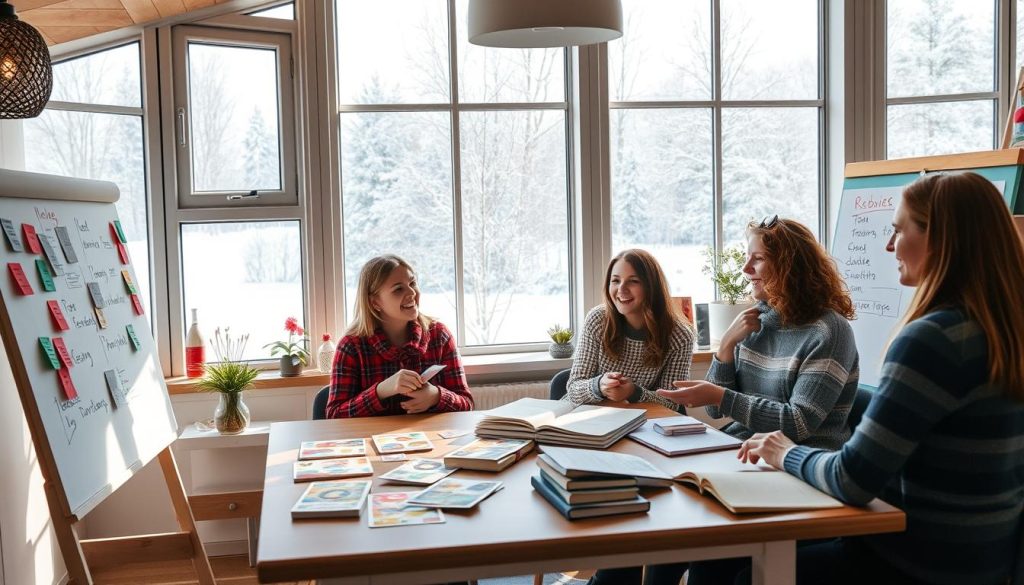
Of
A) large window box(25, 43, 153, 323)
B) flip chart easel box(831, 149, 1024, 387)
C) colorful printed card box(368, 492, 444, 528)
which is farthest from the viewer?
large window box(25, 43, 153, 323)

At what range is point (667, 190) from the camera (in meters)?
4.58

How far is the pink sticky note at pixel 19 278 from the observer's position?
96.2 inches

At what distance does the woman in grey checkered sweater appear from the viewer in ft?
10.7

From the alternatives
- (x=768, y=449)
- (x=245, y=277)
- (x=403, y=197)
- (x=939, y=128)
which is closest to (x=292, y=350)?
(x=245, y=277)

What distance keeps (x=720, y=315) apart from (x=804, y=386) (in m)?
1.81

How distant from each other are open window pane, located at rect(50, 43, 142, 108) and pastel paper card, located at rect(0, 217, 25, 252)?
151cm

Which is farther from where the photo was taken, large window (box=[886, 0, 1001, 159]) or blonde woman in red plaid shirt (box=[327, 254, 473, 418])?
large window (box=[886, 0, 1001, 159])

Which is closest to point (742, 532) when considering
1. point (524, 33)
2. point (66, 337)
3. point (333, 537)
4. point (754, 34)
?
point (333, 537)

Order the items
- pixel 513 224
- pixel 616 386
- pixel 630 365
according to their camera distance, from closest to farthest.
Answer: pixel 616 386 → pixel 630 365 → pixel 513 224

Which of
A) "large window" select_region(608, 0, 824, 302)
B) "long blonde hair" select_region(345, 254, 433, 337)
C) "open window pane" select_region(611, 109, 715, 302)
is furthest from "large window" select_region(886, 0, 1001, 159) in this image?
"long blonde hair" select_region(345, 254, 433, 337)

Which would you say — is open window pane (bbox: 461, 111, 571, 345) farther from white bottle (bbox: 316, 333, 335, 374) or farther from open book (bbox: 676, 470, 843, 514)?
open book (bbox: 676, 470, 843, 514)

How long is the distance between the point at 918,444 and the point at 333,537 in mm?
1160

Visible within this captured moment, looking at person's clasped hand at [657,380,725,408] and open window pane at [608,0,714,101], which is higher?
open window pane at [608,0,714,101]

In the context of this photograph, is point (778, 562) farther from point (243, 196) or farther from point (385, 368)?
point (243, 196)
